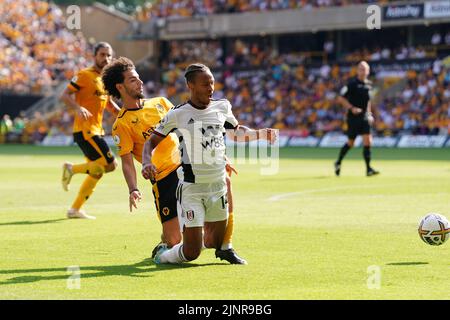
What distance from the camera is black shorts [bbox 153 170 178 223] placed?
33.1 feet

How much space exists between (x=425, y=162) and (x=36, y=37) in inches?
1294

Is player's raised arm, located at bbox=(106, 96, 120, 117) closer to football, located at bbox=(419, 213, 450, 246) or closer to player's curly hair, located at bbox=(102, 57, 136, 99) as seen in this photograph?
player's curly hair, located at bbox=(102, 57, 136, 99)

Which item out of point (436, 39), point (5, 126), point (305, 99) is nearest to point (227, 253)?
point (305, 99)

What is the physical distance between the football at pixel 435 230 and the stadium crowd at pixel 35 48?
144 ft

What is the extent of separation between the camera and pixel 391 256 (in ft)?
32.7

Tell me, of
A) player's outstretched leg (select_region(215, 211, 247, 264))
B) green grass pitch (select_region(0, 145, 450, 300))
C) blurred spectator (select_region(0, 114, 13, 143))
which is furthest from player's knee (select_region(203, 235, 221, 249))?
blurred spectator (select_region(0, 114, 13, 143))

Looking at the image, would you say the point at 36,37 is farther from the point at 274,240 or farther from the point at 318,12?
the point at 274,240

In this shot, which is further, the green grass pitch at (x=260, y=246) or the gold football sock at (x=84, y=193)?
the gold football sock at (x=84, y=193)

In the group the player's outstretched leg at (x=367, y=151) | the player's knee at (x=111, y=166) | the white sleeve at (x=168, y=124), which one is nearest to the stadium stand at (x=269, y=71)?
the player's outstretched leg at (x=367, y=151)

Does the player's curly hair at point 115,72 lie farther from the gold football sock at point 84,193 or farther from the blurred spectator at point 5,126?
the blurred spectator at point 5,126

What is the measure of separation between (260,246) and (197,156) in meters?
2.09

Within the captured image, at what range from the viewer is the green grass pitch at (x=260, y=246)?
317 inches

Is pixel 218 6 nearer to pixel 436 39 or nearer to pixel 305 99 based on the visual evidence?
pixel 305 99
